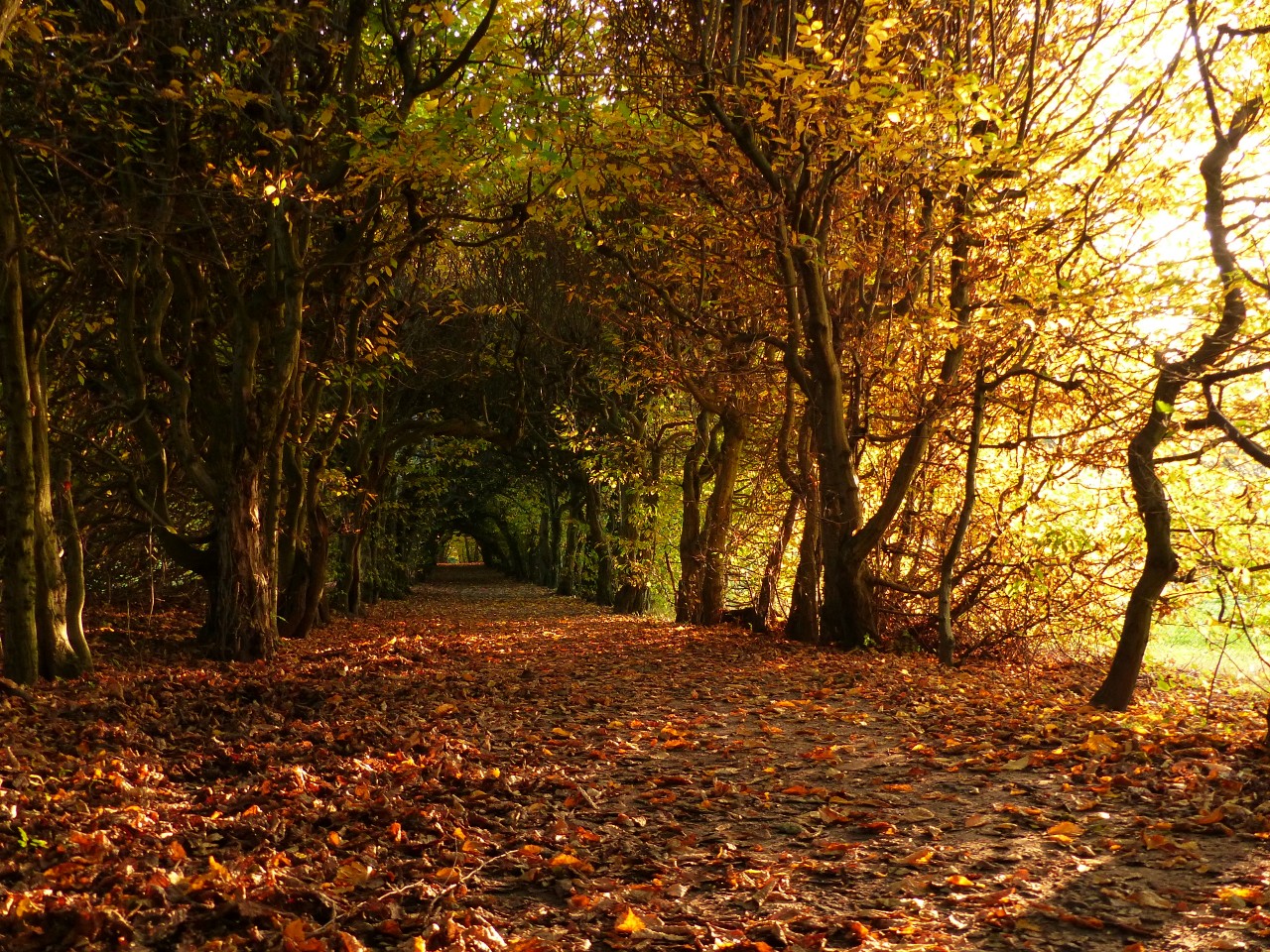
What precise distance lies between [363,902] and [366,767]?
7.36 ft

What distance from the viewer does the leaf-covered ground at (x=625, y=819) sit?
356 cm

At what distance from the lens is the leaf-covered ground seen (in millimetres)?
3564

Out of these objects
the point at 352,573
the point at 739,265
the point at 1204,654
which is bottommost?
the point at 1204,654

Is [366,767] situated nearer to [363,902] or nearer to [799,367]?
[363,902]

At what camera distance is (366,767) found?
6.00m

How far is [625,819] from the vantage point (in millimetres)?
5078

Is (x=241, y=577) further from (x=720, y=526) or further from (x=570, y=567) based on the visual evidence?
(x=570, y=567)

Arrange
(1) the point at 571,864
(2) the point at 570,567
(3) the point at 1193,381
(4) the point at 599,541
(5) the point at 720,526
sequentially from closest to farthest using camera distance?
(1) the point at 571,864 < (3) the point at 1193,381 < (5) the point at 720,526 < (4) the point at 599,541 < (2) the point at 570,567

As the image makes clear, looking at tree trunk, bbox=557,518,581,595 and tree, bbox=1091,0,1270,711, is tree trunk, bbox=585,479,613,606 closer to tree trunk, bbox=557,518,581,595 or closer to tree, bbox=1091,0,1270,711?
tree trunk, bbox=557,518,581,595

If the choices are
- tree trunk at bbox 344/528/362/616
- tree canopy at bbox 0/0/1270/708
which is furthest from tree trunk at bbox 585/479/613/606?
tree canopy at bbox 0/0/1270/708

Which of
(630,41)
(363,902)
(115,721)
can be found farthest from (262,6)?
(363,902)

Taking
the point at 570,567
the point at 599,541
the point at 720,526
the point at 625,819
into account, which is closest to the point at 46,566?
the point at 625,819

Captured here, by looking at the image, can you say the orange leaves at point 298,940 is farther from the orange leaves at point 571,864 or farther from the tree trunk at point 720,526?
the tree trunk at point 720,526

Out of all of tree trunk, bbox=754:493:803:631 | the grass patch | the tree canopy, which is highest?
the tree canopy
